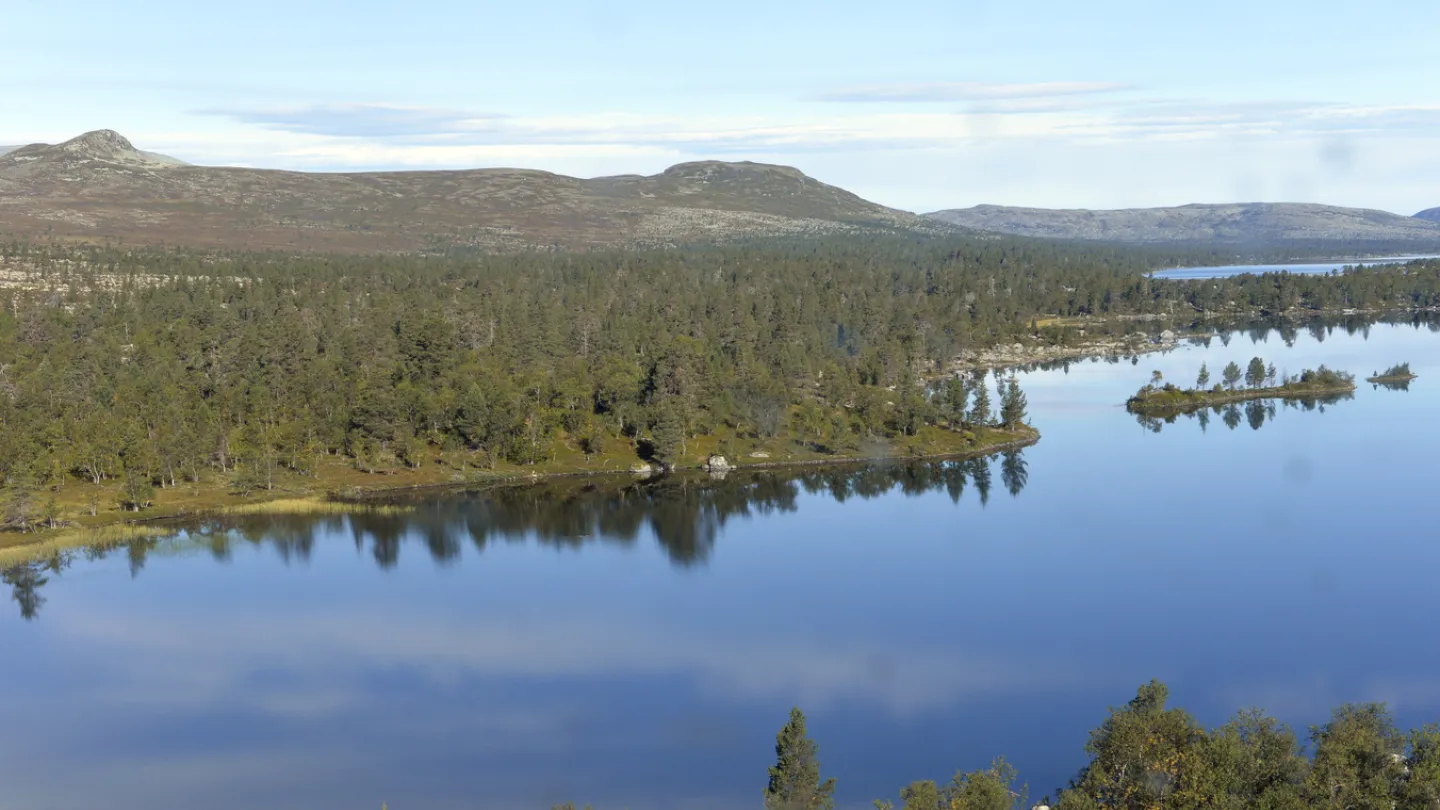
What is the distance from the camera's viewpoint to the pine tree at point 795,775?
1657 inches

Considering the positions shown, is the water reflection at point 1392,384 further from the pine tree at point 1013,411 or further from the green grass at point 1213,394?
the pine tree at point 1013,411

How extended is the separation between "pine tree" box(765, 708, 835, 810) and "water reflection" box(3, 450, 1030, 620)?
123 feet

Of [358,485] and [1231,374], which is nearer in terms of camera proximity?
[358,485]

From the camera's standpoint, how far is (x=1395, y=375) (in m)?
143

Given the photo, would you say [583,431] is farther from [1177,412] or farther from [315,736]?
[1177,412]

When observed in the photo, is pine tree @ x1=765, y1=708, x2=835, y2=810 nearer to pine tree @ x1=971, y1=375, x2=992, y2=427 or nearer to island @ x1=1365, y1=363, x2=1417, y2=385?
pine tree @ x1=971, y1=375, x2=992, y2=427

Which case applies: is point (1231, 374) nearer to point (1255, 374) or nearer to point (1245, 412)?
point (1255, 374)

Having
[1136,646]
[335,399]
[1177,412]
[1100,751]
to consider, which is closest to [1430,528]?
[1136,646]

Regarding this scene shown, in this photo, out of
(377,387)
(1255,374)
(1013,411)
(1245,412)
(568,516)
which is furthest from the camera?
(1255,374)

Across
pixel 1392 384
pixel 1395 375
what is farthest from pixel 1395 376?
pixel 1392 384

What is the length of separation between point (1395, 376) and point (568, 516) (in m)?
110

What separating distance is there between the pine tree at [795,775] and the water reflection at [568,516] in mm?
37410

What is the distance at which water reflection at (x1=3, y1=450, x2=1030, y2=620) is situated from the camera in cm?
8181

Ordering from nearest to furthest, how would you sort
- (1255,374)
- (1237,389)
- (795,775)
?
(795,775) < (1255,374) < (1237,389)
